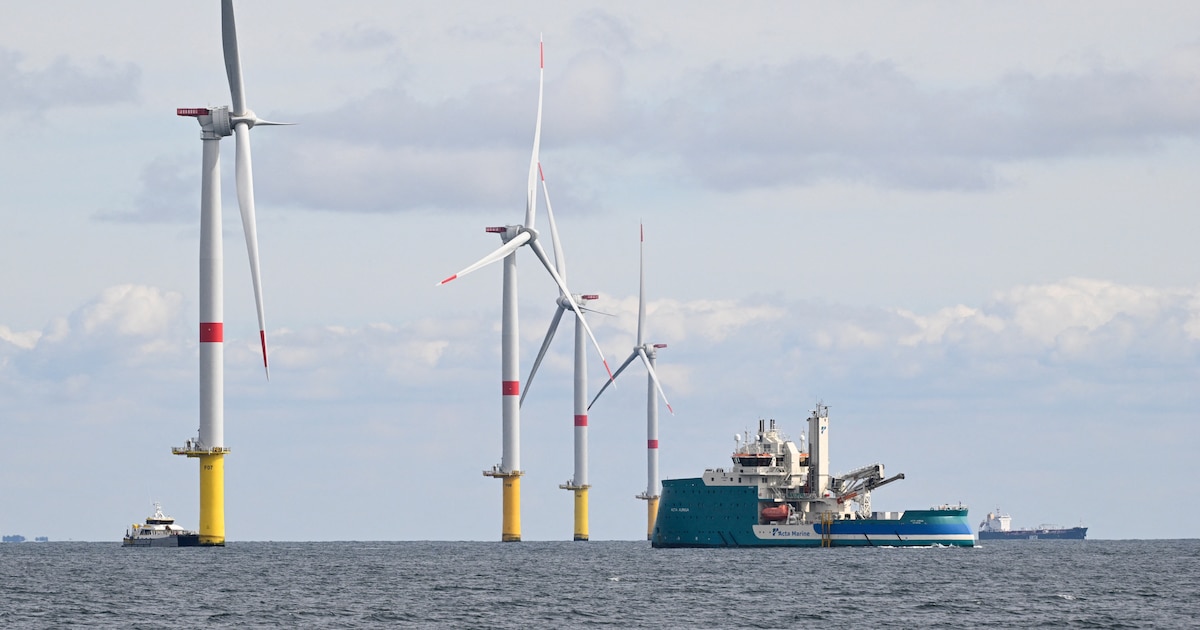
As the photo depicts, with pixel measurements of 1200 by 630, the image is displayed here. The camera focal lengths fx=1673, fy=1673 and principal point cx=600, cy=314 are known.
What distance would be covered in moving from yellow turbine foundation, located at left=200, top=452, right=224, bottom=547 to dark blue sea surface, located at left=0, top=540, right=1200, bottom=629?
333cm

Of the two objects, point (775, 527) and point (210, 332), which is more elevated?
point (210, 332)

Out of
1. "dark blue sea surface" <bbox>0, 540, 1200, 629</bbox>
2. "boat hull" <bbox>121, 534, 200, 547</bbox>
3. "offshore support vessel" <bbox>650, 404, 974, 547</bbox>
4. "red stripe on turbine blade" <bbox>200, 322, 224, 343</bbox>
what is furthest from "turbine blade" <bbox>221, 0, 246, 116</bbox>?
"offshore support vessel" <bbox>650, 404, 974, 547</bbox>

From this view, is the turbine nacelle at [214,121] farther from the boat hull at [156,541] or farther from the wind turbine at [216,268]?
the boat hull at [156,541]

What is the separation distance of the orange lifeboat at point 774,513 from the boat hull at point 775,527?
61 cm

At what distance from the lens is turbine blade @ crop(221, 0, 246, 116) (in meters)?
124

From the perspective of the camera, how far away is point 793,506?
160875 mm

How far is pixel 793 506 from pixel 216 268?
6442 centimetres

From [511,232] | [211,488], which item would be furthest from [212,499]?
[511,232]

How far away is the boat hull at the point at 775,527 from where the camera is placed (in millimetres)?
158125

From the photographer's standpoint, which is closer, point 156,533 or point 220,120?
point 220,120

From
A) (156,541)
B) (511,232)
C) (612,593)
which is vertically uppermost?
(511,232)

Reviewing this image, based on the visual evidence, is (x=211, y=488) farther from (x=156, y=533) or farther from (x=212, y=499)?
(x=156, y=533)

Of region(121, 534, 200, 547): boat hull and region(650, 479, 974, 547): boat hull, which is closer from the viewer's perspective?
region(121, 534, 200, 547): boat hull

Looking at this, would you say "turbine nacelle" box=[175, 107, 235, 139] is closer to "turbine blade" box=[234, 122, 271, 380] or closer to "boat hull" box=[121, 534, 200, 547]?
"turbine blade" box=[234, 122, 271, 380]
